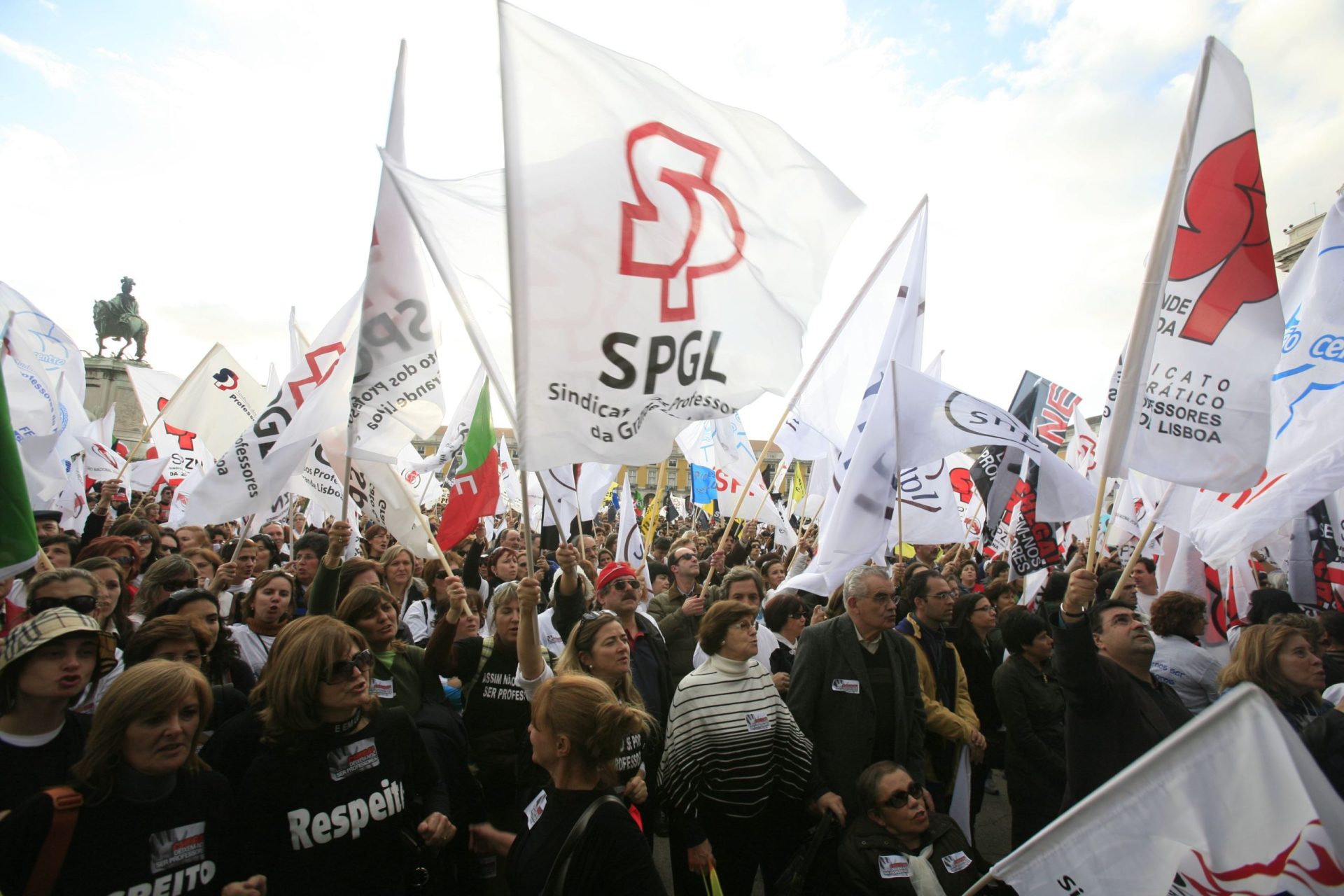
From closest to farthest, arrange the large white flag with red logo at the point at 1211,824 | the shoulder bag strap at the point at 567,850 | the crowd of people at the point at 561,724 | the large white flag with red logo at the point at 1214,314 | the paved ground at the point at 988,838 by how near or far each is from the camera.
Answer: the large white flag with red logo at the point at 1211,824, the shoulder bag strap at the point at 567,850, the crowd of people at the point at 561,724, the large white flag with red logo at the point at 1214,314, the paved ground at the point at 988,838

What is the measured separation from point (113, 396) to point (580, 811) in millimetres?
33991

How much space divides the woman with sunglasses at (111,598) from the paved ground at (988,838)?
338 cm

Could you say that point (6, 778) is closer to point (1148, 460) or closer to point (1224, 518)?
point (1148, 460)

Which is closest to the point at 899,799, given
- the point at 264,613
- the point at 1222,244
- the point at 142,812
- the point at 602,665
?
the point at 602,665

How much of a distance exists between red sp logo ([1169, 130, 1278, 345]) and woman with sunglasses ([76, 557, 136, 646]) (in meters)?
5.83

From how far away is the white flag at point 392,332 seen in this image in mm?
4133

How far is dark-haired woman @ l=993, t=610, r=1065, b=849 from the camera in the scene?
169 inches

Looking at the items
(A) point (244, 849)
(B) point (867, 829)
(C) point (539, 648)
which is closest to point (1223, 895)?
(B) point (867, 829)

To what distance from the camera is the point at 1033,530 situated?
6.87 metres

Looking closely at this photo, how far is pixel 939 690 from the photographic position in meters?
4.76

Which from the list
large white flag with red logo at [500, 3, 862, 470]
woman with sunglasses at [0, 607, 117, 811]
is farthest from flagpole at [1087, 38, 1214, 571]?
woman with sunglasses at [0, 607, 117, 811]

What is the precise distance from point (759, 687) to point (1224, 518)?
3.06m

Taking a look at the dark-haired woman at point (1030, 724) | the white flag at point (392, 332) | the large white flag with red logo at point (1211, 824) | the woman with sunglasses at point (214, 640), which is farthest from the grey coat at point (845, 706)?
the woman with sunglasses at point (214, 640)

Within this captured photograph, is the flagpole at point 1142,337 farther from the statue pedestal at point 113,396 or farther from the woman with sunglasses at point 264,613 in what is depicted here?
the statue pedestal at point 113,396
